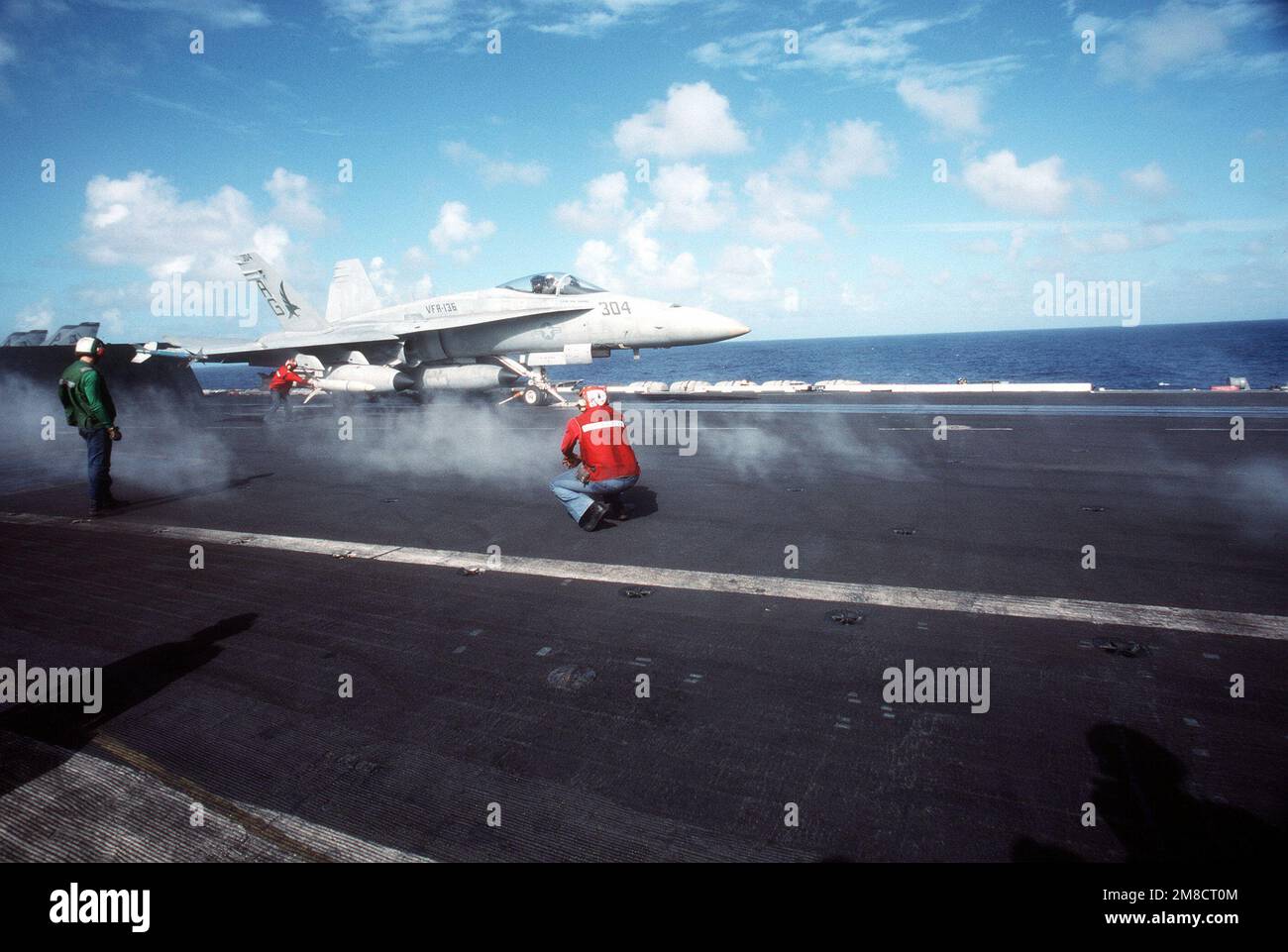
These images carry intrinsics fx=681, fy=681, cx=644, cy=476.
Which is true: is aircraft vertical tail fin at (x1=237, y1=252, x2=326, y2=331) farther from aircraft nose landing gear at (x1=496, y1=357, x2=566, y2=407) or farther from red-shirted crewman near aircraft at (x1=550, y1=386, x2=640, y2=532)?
red-shirted crewman near aircraft at (x1=550, y1=386, x2=640, y2=532)

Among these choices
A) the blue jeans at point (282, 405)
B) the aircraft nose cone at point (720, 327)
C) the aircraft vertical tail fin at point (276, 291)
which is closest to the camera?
the aircraft nose cone at point (720, 327)

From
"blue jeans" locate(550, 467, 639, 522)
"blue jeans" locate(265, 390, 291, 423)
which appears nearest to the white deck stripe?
"blue jeans" locate(550, 467, 639, 522)

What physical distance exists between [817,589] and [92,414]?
400 inches

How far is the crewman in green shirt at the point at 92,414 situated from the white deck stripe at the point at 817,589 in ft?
8.07

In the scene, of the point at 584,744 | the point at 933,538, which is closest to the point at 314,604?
the point at 584,744

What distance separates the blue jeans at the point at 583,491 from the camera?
7941mm

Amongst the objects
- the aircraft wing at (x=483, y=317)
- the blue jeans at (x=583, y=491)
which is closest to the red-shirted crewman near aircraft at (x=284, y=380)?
the aircraft wing at (x=483, y=317)

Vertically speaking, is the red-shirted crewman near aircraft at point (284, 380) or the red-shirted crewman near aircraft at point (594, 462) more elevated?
the red-shirted crewman near aircraft at point (284, 380)

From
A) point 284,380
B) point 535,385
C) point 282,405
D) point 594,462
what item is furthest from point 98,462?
point 282,405

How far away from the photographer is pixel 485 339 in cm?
2144

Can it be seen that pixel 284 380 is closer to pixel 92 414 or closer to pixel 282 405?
pixel 282 405

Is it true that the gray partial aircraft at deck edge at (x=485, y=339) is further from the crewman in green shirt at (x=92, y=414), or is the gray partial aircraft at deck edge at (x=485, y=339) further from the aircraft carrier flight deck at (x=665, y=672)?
the crewman in green shirt at (x=92, y=414)

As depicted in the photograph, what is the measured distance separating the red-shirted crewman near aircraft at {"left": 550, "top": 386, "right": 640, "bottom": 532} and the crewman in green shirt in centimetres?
673

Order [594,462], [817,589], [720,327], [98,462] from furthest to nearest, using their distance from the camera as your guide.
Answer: [720,327]
[98,462]
[594,462]
[817,589]
